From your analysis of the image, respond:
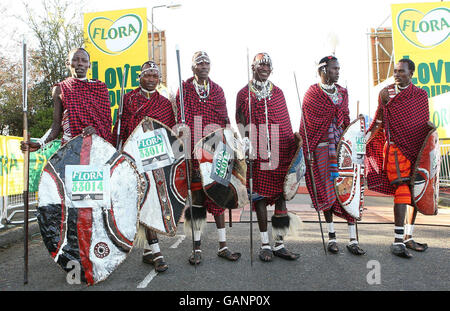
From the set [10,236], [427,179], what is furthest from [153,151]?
[427,179]

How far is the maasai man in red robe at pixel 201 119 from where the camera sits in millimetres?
3713

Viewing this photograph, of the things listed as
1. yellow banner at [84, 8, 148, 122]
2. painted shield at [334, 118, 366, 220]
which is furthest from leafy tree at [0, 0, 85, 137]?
painted shield at [334, 118, 366, 220]

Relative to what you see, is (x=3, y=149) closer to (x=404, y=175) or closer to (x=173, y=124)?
(x=173, y=124)

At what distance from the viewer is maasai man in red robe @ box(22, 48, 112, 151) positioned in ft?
10.8

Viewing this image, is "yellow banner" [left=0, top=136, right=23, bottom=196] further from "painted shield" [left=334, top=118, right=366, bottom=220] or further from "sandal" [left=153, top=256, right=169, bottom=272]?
"painted shield" [left=334, top=118, right=366, bottom=220]

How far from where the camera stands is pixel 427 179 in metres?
3.92

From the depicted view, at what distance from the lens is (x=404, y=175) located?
154 inches

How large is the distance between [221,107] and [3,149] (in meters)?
3.60

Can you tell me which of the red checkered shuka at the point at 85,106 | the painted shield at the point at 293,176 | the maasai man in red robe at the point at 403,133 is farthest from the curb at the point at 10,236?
the maasai man in red robe at the point at 403,133

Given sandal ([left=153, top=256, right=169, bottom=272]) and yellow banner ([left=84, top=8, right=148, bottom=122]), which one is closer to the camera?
sandal ([left=153, top=256, right=169, bottom=272])

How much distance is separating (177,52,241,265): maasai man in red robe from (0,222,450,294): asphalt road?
1.21ft

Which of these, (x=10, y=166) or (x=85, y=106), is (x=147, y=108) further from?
(x=10, y=166)

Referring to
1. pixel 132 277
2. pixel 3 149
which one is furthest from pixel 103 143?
pixel 3 149

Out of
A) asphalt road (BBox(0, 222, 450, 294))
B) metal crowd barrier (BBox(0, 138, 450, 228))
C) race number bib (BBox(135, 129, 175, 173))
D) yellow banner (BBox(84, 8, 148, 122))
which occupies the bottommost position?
asphalt road (BBox(0, 222, 450, 294))
